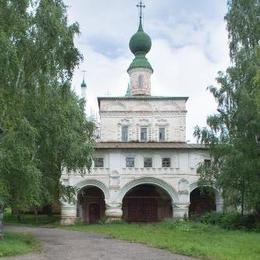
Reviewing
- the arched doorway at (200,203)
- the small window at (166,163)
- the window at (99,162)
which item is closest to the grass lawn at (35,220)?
the window at (99,162)

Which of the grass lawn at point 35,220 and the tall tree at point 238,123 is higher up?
the tall tree at point 238,123

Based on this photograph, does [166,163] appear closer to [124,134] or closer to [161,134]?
[161,134]

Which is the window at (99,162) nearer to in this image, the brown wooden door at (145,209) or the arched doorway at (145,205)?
the arched doorway at (145,205)

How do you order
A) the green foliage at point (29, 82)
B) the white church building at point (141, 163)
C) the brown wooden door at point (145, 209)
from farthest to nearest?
1. the brown wooden door at point (145, 209)
2. the white church building at point (141, 163)
3. the green foliage at point (29, 82)

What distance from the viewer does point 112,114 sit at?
4084 centimetres

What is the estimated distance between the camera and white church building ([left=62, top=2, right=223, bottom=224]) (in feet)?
120

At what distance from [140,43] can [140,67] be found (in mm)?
1949

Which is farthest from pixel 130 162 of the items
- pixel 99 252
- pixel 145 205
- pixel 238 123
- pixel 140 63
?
pixel 99 252

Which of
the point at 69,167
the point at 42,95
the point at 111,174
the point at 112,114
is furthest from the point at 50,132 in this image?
the point at 112,114

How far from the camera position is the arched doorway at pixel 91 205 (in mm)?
39594

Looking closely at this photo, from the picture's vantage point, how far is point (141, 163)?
37.1 meters

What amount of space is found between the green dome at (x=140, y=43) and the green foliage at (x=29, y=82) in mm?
22053

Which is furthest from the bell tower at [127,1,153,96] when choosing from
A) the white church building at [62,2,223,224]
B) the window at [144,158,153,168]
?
the window at [144,158,153,168]

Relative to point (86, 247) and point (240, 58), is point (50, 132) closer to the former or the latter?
point (86, 247)
